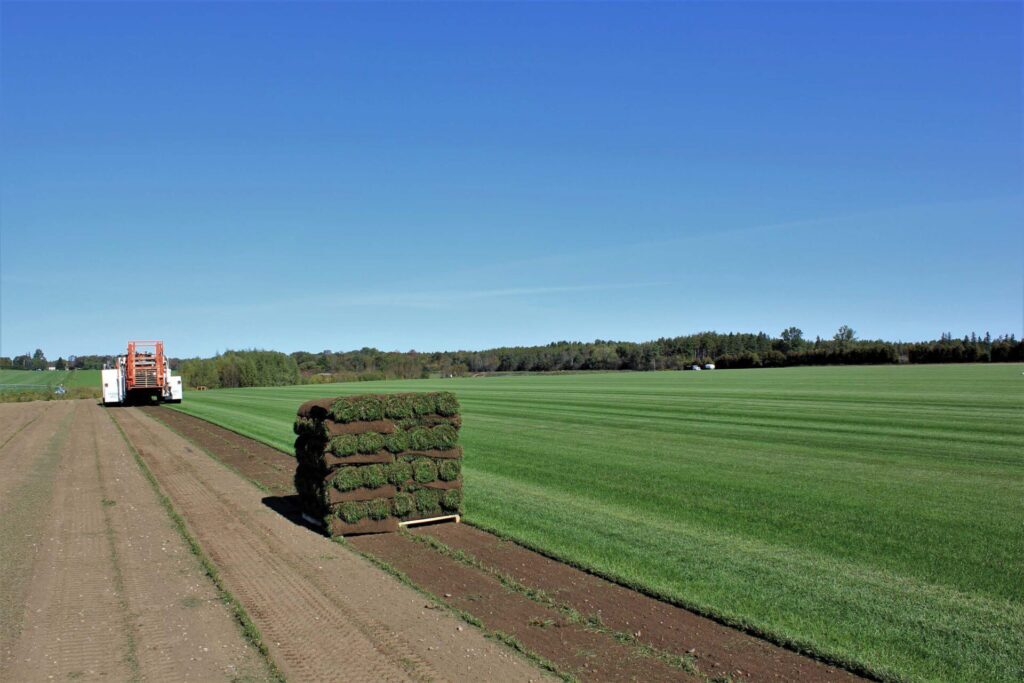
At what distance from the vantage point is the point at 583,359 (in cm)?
14575

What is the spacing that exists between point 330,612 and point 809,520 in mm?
7325

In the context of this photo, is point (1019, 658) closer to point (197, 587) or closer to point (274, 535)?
point (197, 587)

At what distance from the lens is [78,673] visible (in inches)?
245

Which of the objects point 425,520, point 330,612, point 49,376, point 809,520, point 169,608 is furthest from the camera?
point 49,376

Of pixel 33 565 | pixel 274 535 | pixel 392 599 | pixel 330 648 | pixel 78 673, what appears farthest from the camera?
pixel 274 535

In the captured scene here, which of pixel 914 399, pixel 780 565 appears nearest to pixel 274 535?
pixel 780 565

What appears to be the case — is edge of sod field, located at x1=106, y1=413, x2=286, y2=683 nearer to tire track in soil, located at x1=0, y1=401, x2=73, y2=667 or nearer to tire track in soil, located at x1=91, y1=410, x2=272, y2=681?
tire track in soil, located at x1=91, y1=410, x2=272, y2=681

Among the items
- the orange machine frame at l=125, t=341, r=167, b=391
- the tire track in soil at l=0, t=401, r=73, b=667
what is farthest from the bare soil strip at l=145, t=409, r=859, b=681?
the orange machine frame at l=125, t=341, r=167, b=391

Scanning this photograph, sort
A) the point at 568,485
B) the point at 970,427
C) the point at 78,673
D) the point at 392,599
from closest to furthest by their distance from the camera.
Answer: the point at 78,673
the point at 392,599
the point at 568,485
the point at 970,427

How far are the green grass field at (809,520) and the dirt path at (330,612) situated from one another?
2364 mm

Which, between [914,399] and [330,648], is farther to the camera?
Result: [914,399]

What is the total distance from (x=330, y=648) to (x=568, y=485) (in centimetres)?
862

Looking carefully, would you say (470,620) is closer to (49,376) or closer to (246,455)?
(246,455)

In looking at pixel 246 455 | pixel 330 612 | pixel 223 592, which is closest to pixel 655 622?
pixel 330 612
